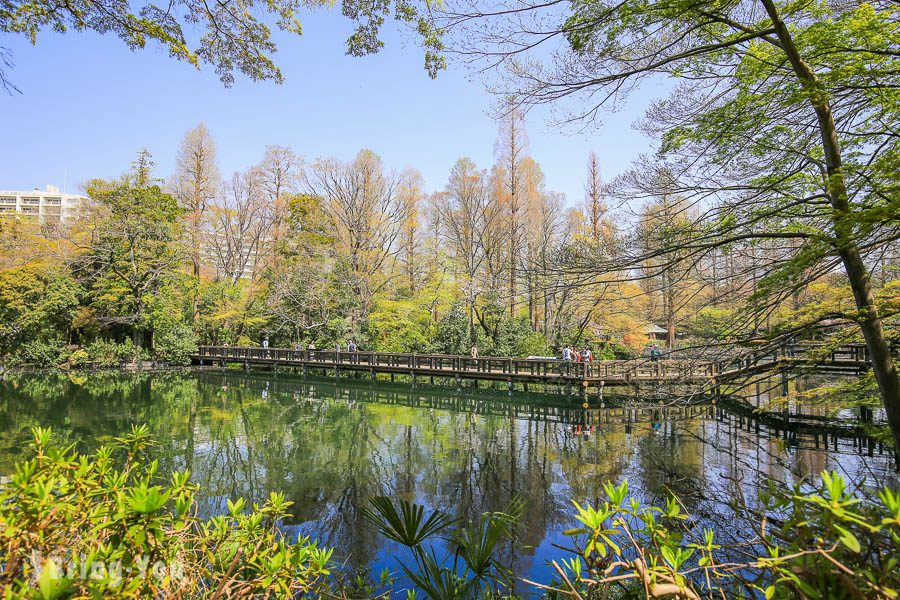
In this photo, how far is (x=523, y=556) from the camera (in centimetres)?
550

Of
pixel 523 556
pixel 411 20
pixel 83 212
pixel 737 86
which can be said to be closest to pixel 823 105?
pixel 737 86

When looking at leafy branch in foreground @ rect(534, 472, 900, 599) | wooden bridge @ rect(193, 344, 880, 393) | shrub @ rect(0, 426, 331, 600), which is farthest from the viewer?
wooden bridge @ rect(193, 344, 880, 393)

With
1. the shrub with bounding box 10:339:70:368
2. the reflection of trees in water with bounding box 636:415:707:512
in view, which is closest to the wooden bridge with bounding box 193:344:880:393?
the reflection of trees in water with bounding box 636:415:707:512

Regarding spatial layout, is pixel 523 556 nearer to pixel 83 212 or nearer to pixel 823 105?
pixel 823 105

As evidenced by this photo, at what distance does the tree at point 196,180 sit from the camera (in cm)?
2756

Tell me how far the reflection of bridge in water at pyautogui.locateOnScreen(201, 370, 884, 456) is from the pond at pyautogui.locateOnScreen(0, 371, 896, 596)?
0.12 m

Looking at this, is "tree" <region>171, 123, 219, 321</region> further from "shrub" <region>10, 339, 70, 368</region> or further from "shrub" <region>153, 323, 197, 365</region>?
"shrub" <region>10, 339, 70, 368</region>

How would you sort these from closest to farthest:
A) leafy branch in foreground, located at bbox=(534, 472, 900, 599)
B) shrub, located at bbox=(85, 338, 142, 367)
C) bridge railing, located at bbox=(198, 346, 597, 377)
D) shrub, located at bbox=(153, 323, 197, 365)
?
leafy branch in foreground, located at bbox=(534, 472, 900, 599)
bridge railing, located at bbox=(198, 346, 597, 377)
shrub, located at bbox=(85, 338, 142, 367)
shrub, located at bbox=(153, 323, 197, 365)

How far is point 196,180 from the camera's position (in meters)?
27.8

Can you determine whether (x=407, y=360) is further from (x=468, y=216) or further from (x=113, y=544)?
(x=113, y=544)

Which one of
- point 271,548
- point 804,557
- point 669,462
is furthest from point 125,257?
point 804,557

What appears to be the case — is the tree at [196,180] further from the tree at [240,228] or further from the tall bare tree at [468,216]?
the tall bare tree at [468,216]

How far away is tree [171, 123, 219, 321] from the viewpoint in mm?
27562

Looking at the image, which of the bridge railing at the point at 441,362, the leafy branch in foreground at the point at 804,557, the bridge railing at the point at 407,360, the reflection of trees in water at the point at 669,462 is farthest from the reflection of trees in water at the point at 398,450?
the leafy branch in foreground at the point at 804,557
